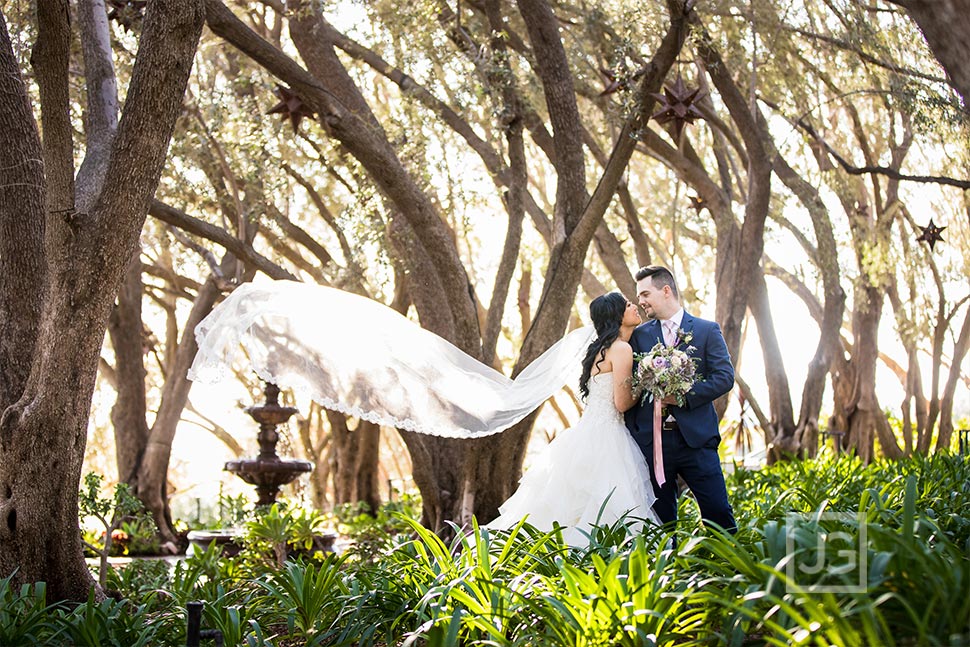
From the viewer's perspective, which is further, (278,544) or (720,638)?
(278,544)

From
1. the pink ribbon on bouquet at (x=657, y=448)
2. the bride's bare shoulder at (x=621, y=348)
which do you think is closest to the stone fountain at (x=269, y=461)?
the bride's bare shoulder at (x=621, y=348)

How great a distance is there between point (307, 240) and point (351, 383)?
27.4 ft

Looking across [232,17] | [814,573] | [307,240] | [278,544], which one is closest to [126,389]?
[307,240]

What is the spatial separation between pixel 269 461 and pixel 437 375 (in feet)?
12.8

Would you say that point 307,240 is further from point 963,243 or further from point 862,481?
point 963,243

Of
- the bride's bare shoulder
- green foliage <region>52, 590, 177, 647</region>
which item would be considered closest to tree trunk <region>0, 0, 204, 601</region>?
green foliage <region>52, 590, 177, 647</region>

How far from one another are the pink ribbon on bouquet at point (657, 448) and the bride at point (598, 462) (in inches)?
7.2

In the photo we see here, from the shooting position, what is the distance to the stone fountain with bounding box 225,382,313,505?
1032cm

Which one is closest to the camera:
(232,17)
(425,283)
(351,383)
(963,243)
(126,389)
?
(351,383)

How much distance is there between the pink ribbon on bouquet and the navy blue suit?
1.3 inches

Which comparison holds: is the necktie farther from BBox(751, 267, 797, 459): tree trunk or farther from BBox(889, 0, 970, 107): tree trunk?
BBox(751, 267, 797, 459): tree trunk

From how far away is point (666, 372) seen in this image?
18.3ft

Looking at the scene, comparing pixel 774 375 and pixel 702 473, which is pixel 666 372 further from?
pixel 774 375

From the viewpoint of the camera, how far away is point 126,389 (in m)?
14.2
